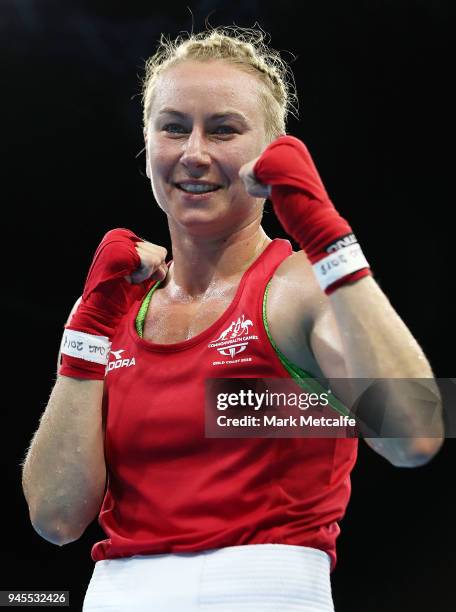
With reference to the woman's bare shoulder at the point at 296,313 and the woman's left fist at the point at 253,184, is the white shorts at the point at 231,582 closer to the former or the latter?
the woman's bare shoulder at the point at 296,313

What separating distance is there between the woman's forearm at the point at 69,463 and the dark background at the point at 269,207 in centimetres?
210

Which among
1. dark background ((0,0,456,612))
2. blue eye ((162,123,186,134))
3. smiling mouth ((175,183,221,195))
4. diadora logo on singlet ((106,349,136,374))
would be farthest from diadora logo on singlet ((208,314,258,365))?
dark background ((0,0,456,612))

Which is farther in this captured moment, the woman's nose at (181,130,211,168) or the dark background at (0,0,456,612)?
the dark background at (0,0,456,612)

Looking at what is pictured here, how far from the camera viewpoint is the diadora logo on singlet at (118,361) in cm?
193

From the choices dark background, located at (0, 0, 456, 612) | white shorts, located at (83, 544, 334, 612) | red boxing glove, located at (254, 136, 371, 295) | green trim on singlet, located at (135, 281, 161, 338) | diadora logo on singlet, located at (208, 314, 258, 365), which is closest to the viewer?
red boxing glove, located at (254, 136, 371, 295)

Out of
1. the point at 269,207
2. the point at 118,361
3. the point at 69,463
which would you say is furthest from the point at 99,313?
the point at 269,207

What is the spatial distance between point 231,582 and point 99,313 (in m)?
0.68

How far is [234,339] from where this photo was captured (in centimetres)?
177

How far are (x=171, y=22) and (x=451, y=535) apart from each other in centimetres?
281

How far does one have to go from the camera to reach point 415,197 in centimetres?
407

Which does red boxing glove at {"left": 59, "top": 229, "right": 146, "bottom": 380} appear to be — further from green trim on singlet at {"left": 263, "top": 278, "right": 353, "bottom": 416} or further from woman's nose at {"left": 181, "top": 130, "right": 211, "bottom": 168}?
green trim on singlet at {"left": 263, "top": 278, "right": 353, "bottom": 416}

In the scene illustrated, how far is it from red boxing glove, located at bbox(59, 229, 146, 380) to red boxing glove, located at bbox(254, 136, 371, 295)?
1.55 ft

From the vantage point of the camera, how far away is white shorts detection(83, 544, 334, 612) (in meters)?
1.62

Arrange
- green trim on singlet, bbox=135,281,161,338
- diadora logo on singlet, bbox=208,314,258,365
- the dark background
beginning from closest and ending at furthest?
diadora logo on singlet, bbox=208,314,258,365 → green trim on singlet, bbox=135,281,161,338 → the dark background
